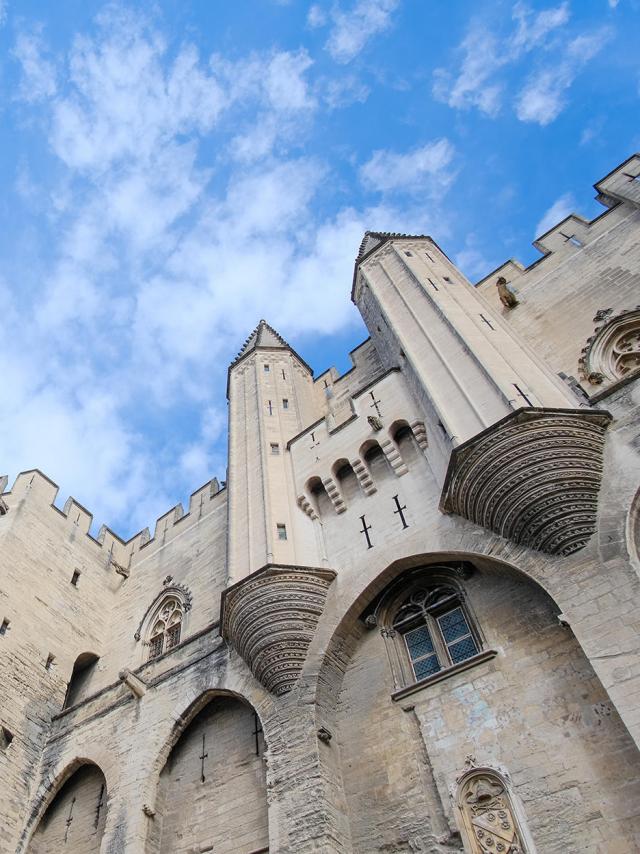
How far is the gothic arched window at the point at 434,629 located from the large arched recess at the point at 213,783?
2644mm

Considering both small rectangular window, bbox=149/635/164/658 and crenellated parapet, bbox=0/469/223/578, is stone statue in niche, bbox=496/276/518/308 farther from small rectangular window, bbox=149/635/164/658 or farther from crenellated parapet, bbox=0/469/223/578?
small rectangular window, bbox=149/635/164/658

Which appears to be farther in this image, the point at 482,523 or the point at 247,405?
the point at 247,405

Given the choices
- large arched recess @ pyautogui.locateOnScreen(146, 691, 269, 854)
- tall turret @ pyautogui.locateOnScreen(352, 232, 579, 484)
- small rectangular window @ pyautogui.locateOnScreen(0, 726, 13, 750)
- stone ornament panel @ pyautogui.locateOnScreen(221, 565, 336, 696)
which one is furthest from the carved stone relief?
small rectangular window @ pyautogui.locateOnScreen(0, 726, 13, 750)

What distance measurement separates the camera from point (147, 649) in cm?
1392

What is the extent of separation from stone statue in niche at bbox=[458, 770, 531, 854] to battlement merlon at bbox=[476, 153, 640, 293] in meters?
9.76

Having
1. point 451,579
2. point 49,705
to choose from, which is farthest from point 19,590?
point 451,579

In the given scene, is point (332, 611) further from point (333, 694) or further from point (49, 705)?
point (49, 705)

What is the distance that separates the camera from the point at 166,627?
1406 cm

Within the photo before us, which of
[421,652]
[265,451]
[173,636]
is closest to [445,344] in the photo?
[265,451]

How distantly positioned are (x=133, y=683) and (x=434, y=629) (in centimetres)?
539

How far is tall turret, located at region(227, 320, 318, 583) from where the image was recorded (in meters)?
10.9

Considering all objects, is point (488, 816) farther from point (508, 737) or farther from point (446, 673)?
point (446, 673)

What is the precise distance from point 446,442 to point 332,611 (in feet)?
9.65

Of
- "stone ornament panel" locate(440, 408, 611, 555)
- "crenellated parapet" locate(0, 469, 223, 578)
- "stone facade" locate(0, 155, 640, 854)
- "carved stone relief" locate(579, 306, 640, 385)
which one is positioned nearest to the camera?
"stone facade" locate(0, 155, 640, 854)
